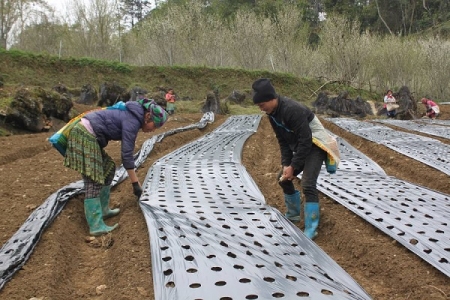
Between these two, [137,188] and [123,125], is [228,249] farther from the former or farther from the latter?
[123,125]

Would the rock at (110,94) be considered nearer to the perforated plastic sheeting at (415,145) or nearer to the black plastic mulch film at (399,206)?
the perforated plastic sheeting at (415,145)

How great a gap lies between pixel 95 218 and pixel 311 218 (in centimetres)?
181

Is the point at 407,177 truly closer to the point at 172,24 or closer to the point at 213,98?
the point at 213,98

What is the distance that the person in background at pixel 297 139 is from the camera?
3176 mm

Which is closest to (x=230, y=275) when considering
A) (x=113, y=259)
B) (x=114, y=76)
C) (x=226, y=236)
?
(x=226, y=236)

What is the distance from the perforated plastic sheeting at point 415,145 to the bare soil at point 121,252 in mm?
560

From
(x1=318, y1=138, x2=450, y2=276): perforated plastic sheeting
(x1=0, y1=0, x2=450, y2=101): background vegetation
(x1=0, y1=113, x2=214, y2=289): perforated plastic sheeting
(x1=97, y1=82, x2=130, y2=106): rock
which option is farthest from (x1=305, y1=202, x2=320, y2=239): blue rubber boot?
(x1=0, y1=0, x2=450, y2=101): background vegetation

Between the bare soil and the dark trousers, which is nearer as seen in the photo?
the bare soil

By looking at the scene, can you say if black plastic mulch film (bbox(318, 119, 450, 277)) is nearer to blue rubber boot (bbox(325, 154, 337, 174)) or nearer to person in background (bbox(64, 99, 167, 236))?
blue rubber boot (bbox(325, 154, 337, 174))

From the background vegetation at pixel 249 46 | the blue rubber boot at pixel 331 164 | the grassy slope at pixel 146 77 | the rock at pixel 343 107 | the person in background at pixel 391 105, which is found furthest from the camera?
the background vegetation at pixel 249 46

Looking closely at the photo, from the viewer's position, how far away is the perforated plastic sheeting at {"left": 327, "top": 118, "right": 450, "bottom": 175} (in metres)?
5.85

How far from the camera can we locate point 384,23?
37.6 metres

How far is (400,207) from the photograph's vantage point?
3613 millimetres

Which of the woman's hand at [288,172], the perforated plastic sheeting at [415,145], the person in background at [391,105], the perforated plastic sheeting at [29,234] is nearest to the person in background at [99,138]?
the perforated plastic sheeting at [29,234]
